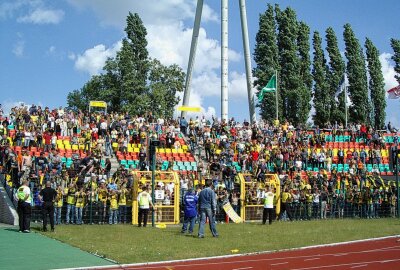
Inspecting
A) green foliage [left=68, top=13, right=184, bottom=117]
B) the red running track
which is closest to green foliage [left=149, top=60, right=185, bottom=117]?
green foliage [left=68, top=13, right=184, bottom=117]

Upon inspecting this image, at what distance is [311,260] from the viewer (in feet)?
44.0

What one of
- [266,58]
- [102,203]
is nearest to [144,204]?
[102,203]

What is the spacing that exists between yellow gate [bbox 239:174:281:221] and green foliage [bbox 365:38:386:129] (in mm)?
43556

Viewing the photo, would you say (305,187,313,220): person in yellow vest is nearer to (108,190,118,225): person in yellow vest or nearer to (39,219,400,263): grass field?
(39,219,400,263): grass field

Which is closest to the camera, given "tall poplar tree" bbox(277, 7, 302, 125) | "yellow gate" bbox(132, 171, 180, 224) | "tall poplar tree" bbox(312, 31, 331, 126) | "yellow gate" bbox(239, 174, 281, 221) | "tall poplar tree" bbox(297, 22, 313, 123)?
"yellow gate" bbox(132, 171, 180, 224)

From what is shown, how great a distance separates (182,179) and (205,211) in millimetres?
8388

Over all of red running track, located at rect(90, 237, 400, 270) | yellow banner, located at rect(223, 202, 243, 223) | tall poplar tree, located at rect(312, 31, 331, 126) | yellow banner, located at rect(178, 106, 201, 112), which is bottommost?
red running track, located at rect(90, 237, 400, 270)

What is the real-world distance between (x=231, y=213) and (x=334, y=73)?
43.2m

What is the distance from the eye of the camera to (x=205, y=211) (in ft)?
57.9

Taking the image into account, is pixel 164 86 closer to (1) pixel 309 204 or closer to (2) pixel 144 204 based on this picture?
(1) pixel 309 204

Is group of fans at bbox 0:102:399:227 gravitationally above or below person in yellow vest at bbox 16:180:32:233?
above

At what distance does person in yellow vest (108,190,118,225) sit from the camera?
2180cm

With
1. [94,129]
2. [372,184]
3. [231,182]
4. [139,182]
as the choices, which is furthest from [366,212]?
[94,129]

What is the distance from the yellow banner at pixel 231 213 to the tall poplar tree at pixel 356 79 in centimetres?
4157
